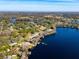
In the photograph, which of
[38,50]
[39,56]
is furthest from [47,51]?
[39,56]

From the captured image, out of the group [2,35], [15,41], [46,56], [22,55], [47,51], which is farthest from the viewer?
[2,35]

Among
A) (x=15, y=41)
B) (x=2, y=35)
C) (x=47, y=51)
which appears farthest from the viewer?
(x=2, y=35)

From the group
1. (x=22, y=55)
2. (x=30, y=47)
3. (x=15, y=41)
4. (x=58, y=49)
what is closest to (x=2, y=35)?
(x=15, y=41)

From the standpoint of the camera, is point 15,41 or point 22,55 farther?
point 15,41

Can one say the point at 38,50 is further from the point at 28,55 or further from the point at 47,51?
the point at 28,55

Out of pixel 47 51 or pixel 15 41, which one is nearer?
pixel 47 51

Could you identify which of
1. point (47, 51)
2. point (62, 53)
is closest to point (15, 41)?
point (47, 51)

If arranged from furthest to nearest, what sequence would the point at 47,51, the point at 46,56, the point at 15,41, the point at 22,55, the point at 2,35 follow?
the point at 2,35 < the point at 15,41 < the point at 47,51 < the point at 46,56 < the point at 22,55

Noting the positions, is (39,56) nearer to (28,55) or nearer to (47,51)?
(28,55)

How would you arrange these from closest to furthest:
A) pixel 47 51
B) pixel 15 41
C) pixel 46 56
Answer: pixel 46 56 < pixel 47 51 < pixel 15 41
